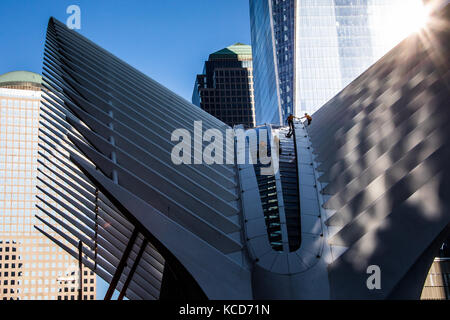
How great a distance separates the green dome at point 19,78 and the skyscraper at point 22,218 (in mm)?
33375

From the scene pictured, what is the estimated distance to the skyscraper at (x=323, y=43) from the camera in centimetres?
7938

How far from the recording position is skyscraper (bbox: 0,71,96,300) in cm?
10456

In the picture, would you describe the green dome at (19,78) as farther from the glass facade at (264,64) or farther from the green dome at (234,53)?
the glass facade at (264,64)

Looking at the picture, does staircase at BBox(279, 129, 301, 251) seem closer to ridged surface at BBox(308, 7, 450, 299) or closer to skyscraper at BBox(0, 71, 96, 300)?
ridged surface at BBox(308, 7, 450, 299)

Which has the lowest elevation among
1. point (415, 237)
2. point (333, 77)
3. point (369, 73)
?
point (415, 237)

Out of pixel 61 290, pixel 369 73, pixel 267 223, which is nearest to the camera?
pixel 267 223

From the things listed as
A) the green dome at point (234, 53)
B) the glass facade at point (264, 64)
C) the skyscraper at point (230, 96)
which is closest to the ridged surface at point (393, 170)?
the glass facade at point (264, 64)

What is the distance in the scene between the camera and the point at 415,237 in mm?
11172

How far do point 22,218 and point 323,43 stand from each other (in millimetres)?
74617

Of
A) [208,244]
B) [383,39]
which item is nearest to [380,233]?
[208,244]

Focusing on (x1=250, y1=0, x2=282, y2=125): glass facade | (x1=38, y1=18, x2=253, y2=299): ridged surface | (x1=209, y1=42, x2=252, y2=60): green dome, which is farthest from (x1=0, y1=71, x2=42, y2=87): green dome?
(x1=38, y1=18, x2=253, y2=299): ridged surface

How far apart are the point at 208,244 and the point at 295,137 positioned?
39.5ft

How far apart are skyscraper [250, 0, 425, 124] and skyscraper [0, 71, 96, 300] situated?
56798 millimetres

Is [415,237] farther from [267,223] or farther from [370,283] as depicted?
[267,223]
